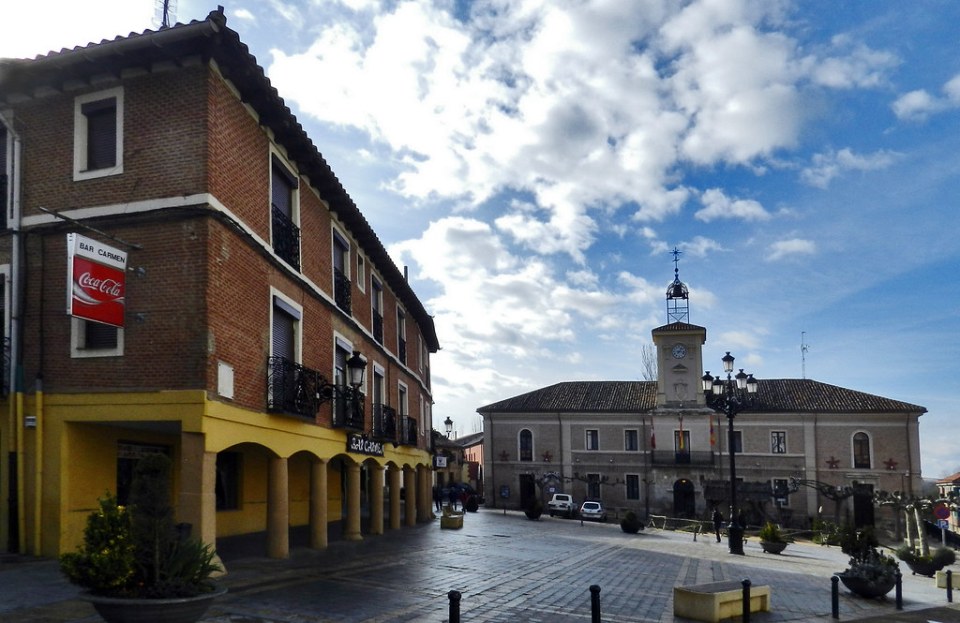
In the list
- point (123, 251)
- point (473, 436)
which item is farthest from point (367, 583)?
point (473, 436)

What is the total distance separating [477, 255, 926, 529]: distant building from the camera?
4816 cm

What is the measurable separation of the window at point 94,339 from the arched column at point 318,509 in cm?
607

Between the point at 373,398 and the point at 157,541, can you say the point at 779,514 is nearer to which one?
the point at 373,398

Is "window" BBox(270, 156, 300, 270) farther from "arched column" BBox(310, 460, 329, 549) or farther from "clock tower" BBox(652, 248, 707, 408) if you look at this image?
"clock tower" BBox(652, 248, 707, 408)

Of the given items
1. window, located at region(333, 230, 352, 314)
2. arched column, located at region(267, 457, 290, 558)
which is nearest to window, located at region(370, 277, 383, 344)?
window, located at region(333, 230, 352, 314)

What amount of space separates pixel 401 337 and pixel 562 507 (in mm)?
20421

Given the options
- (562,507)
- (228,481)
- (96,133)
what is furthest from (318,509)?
(562,507)

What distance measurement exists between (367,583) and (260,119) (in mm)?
8636

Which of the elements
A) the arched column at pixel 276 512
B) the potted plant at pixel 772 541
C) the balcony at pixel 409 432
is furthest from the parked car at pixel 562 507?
the arched column at pixel 276 512

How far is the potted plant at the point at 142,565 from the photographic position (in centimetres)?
732

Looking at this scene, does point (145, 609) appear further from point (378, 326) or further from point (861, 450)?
point (861, 450)

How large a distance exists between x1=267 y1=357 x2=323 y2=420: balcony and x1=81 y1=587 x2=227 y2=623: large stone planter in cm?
736

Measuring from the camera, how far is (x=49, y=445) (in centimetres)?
1277

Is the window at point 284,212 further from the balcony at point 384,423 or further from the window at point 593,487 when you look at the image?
the window at point 593,487
